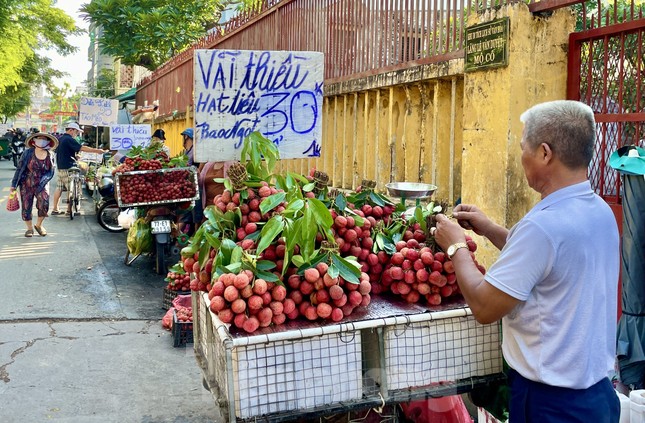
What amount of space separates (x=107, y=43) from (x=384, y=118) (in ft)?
62.9

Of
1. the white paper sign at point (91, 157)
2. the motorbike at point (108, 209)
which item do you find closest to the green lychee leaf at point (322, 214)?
the motorbike at point (108, 209)

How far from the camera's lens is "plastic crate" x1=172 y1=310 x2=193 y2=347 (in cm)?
561

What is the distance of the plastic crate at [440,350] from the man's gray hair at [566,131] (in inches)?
32.8

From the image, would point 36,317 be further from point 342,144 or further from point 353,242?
point 353,242

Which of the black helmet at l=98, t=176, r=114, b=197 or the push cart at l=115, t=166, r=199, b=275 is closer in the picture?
Result: the push cart at l=115, t=166, r=199, b=275

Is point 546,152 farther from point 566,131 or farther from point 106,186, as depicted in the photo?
point 106,186

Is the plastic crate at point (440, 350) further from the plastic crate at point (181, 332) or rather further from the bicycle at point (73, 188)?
the bicycle at point (73, 188)

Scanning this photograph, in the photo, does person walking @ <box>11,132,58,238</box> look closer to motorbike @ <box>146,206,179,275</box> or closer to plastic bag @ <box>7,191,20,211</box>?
plastic bag @ <box>7,191,20,211</box>

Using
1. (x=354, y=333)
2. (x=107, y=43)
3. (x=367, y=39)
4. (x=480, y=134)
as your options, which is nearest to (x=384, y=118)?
(x=367, y=39)

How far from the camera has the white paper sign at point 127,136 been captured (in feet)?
41.4

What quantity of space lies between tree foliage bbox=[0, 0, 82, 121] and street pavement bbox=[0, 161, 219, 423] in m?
20.9

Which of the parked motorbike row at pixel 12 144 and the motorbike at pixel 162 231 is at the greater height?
the parked motorbike row at pixel 12 144

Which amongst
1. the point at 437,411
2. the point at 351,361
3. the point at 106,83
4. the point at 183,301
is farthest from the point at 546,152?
the point at 106,83

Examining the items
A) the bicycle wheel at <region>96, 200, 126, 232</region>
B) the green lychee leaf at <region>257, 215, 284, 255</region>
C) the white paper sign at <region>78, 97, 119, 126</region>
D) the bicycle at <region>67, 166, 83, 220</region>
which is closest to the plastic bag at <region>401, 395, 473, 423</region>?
the green lychee leaf at <region>257, 215, 284, 255</region>
